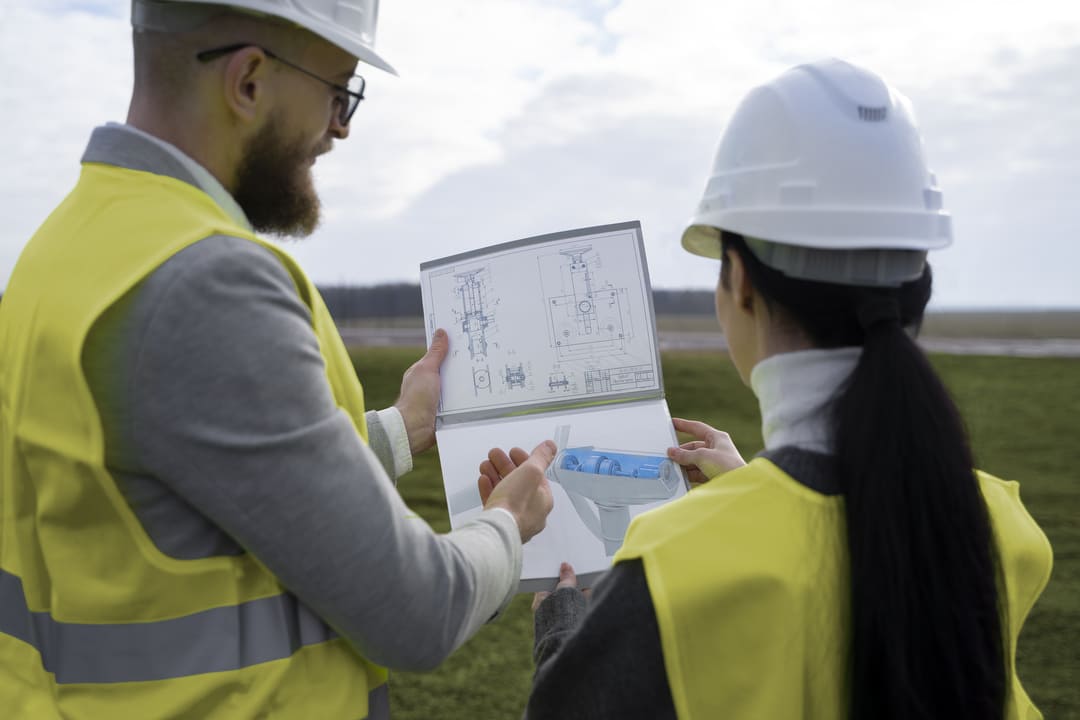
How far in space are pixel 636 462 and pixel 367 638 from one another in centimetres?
94

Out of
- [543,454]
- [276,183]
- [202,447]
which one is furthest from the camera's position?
[543,454]

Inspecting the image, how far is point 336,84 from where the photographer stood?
161cm

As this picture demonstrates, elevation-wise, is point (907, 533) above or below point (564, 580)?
above

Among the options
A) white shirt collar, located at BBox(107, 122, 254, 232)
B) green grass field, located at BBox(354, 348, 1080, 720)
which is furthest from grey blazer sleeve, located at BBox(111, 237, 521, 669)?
green grass field, located at BBox(354, 348, 1080, 720)

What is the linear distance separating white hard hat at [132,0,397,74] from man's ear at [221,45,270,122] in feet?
0.24

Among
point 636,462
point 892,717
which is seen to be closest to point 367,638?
point 892,717

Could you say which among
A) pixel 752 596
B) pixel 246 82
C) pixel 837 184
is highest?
pixel 246 82

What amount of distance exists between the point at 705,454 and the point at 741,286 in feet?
2.16

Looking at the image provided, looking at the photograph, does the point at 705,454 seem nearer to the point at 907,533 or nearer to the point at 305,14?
the point at 907,533

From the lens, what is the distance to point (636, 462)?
211 centimetres

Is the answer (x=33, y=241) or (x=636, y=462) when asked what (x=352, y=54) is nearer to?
(x=33, y=241)

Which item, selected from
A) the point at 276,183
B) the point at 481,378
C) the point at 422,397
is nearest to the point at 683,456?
the point at 481,378

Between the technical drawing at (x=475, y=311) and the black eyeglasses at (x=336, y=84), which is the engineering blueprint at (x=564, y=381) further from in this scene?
the black eyeglasses at (x=336, y=84)

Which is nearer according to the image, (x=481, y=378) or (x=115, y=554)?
(x=115, y=554)
